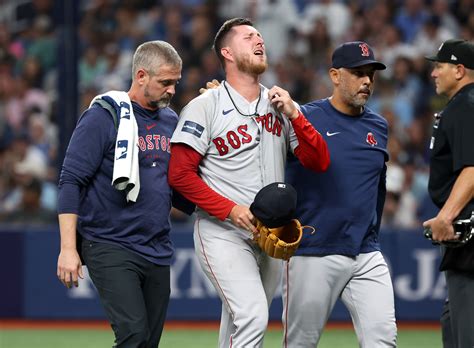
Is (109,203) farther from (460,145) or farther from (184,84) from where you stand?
(184,84)

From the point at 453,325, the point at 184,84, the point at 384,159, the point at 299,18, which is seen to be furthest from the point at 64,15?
the point at 453,325

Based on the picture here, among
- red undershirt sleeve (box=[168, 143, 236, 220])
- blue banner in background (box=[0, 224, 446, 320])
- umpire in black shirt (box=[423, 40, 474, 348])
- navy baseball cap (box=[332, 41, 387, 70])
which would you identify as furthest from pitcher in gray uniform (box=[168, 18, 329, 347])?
blue banner in background (box=[0, 224, 446, 320])

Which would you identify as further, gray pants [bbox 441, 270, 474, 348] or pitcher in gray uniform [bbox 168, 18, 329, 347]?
gray pants [bbox 441, 270, 474, 348]

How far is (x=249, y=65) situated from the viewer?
19.9 feet

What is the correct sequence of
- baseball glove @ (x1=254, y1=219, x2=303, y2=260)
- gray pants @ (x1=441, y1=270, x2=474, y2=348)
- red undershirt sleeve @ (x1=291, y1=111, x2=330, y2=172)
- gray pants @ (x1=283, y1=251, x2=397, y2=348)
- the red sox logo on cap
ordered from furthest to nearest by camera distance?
the red sox logo on cap
gray pants @ (x1=283, y1=251, x2=397, y2=348)
gray pants @ (x1=441, y1=270, x2=474, y2=348)
red undershirt sleeve @ (x1=291, y1=111, x2=330, y2=172)
baseball glove @ (x1=254, y1=219, x2=303, y2=260)

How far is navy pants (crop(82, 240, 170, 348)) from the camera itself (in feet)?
18.4

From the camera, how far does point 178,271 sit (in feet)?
38.2

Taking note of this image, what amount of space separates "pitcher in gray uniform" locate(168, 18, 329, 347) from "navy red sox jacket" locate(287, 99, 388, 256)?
0.30 meters

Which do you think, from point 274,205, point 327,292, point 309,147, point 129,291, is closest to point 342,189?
point 309,147

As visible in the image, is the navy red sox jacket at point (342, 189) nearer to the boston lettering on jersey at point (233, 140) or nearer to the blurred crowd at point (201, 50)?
the boston lettering on jersey at point (233, 140)

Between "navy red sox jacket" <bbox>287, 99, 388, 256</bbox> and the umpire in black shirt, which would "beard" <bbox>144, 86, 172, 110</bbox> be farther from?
the umpire in black shirt

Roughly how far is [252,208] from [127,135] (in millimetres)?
823

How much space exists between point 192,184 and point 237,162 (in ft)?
1.09

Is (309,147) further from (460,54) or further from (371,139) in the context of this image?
(460,54)
